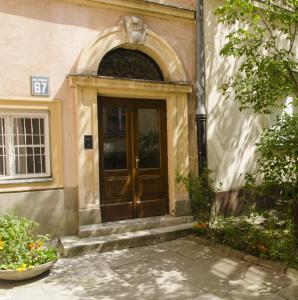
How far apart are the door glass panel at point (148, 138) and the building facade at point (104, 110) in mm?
22

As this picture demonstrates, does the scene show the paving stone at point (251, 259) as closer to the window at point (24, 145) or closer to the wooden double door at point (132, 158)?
the wooden double door at point (132, 158)

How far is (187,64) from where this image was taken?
7.52 meters

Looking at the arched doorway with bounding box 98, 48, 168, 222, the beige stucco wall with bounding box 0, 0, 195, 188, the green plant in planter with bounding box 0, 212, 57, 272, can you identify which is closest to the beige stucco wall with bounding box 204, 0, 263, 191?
the arched doorway with bounding box 98, 48, 168, 222

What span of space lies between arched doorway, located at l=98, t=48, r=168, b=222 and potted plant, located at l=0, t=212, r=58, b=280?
6.17 feet

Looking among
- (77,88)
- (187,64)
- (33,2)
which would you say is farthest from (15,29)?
(187,64)

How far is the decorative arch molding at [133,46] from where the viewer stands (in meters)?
6.37

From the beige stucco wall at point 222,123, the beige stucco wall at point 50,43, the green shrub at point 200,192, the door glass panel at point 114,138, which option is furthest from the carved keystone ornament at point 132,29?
the green shrub at point 200,192

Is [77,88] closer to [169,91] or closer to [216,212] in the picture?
[169,91]

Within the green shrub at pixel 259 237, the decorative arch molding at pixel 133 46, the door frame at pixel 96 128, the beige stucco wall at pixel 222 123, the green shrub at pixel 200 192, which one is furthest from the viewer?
the beige stucco wall at pixel 222 123

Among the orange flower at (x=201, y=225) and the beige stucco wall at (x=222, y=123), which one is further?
the beige stucco wall at (x=222, y=123)

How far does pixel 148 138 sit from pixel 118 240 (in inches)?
89.7

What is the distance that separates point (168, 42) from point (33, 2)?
2805 mm

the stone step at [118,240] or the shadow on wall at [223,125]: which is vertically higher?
the shadow on wall at [223,125]

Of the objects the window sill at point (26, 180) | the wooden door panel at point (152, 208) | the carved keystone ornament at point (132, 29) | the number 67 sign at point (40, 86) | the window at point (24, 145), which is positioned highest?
the carved keystone ornament at point (132, 29)
